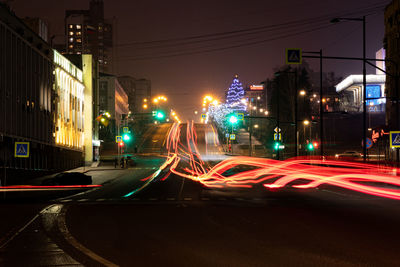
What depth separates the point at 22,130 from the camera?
109ft

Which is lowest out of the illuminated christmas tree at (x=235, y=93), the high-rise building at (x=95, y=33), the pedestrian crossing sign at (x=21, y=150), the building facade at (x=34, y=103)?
the pedestrian crossing sign at (x=21, y=150)

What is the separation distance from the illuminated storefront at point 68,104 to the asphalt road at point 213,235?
91.1ft

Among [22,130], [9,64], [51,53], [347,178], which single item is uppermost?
[51,53]

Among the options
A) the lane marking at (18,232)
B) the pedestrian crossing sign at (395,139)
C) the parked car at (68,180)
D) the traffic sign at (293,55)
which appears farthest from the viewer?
the parked car at (68,180)

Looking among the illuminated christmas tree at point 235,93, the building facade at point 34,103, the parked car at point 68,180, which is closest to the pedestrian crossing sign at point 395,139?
the parked car at point 68,180

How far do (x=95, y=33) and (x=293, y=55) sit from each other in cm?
17904

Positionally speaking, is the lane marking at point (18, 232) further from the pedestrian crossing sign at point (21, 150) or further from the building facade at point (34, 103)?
the pedestrian crossing sign at point (21, 150)

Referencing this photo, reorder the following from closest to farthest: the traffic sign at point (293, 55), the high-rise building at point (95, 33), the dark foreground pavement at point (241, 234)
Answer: the dark foreground pavement at point (241, 234) → the traffic sign at point (293, 55) → the high-rise building at point (95, 33)

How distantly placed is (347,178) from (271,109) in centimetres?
8253

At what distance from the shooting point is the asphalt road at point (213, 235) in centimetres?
840

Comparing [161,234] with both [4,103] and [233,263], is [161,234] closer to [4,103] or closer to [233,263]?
[233,263]

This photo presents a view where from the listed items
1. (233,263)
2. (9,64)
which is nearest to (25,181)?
(9,64)

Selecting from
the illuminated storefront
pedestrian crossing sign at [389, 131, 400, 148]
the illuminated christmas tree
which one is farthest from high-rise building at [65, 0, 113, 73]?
pedestrian crossing sign at [389, 131, 400, 148]

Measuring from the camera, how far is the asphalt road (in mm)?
8398
